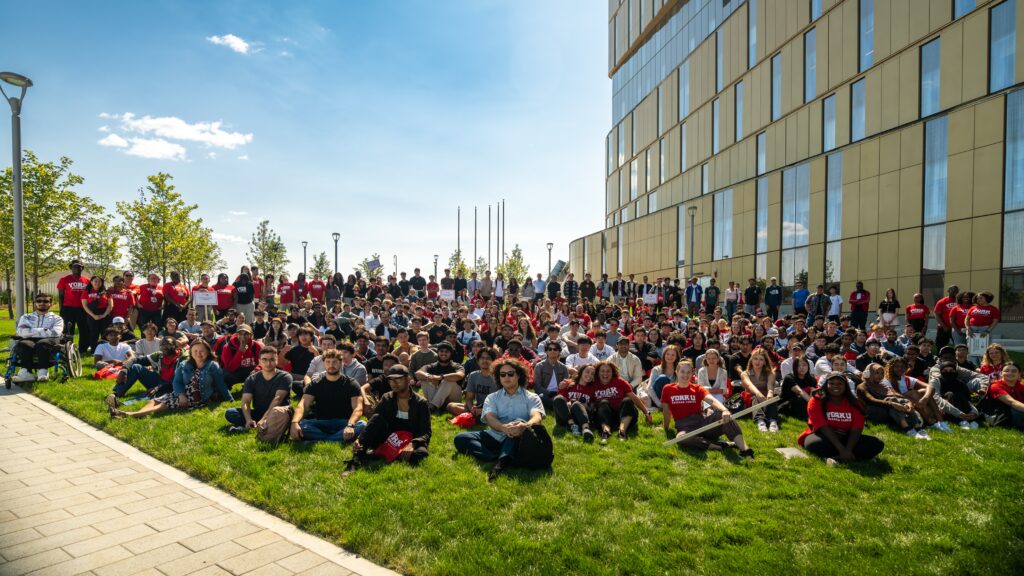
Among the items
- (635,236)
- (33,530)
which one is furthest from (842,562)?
(635,236)

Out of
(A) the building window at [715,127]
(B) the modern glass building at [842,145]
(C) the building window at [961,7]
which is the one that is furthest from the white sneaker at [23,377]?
(A) the building window at [715,127]

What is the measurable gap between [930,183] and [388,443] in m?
21.3

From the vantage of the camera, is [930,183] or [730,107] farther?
[730,107]

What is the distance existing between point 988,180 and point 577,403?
57.4ft

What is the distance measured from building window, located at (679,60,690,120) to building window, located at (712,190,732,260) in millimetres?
9025

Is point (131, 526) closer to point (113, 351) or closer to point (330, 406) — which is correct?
point (330, 406)

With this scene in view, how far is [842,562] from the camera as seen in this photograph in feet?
13.6

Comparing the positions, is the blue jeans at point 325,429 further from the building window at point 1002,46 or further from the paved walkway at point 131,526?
the building window at point 1002,46

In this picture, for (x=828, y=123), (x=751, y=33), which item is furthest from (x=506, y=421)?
(x=751, y=33)

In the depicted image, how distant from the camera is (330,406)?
744 centimetres

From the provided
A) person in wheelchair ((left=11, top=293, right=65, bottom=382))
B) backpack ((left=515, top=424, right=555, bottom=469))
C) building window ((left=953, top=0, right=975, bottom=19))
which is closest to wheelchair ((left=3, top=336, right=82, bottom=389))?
person in wheelchair ((left=11, top=293, right=65, bottom=382))

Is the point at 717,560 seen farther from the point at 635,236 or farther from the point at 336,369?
the point at 635,236

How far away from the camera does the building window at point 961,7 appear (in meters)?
18.1

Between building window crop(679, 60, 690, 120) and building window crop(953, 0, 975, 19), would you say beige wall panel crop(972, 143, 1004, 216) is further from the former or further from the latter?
building window crop(679, 60, 690, 120)
